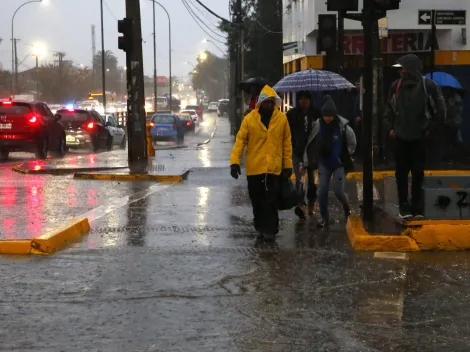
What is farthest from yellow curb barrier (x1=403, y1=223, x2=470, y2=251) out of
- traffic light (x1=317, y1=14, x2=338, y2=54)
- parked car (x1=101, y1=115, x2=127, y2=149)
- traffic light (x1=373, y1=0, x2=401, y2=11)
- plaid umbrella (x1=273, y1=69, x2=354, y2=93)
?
parked car (x1=101, y1=115, x2=127, y2=149)

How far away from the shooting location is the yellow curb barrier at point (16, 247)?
8.22 metres

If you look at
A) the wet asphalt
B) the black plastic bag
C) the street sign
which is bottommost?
the wet asphalt

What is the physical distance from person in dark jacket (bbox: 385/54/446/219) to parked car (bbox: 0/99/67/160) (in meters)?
15.7

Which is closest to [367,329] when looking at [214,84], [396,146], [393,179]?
[396,146]

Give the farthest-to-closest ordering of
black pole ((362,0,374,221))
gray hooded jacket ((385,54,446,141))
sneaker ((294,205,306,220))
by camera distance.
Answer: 1. sneaker ((294,205,306,220))
2. black pole ((362,0,374,221))
3. gray hooded jacket ((385,54,446,141))

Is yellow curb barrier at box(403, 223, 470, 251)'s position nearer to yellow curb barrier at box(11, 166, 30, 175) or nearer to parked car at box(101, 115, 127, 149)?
yellow curb barrier at box(11, 166, 30, 175)

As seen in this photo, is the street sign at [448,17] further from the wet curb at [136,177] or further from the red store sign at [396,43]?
the wet curb at [136,177]

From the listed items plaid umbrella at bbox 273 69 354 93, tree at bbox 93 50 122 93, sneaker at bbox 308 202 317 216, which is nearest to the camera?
sneaker at bbox 308 202 317 216

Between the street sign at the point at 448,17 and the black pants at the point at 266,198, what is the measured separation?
528 inches

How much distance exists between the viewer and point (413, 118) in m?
8.52

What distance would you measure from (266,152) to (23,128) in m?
15.3

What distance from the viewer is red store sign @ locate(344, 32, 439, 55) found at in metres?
22.6

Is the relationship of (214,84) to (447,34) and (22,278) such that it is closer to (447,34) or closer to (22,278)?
(447,34)

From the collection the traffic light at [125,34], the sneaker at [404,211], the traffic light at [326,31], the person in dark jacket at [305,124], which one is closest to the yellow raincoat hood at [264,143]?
the sneaker at [404,211]
